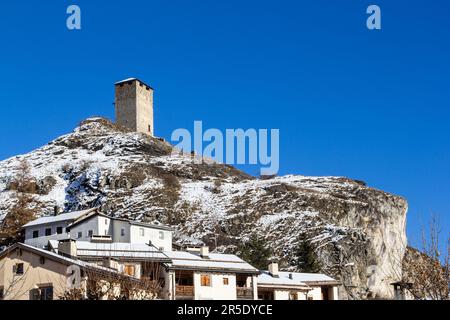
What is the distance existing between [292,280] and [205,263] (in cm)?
1190

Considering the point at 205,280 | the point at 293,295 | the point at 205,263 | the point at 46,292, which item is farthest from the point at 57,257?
the point at 293,295

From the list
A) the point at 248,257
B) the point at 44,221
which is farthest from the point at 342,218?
the point at 44,221

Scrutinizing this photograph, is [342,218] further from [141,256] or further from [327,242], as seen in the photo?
[141,256]

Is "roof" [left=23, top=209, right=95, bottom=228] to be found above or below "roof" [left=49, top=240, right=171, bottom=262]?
above

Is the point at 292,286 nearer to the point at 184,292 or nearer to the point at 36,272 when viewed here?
the point at 184,292

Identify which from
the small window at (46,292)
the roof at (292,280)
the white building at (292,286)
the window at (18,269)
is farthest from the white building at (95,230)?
the small window at (46,292)

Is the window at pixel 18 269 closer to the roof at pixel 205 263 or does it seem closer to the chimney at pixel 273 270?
the roof at pixel 205 263

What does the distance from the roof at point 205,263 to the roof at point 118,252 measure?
1463 millimetres

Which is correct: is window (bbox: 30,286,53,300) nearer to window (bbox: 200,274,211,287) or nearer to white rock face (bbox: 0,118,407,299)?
window (bbox: 200,274,211,287)

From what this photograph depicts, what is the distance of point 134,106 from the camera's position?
18138 centimetres

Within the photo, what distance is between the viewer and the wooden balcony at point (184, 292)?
59.6 meters

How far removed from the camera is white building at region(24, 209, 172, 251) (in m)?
89.6

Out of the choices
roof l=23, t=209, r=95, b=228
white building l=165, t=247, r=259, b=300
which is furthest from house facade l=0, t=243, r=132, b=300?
roof l=23, t=209, r=95, b=228

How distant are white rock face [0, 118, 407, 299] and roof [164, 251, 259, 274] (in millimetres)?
37683
